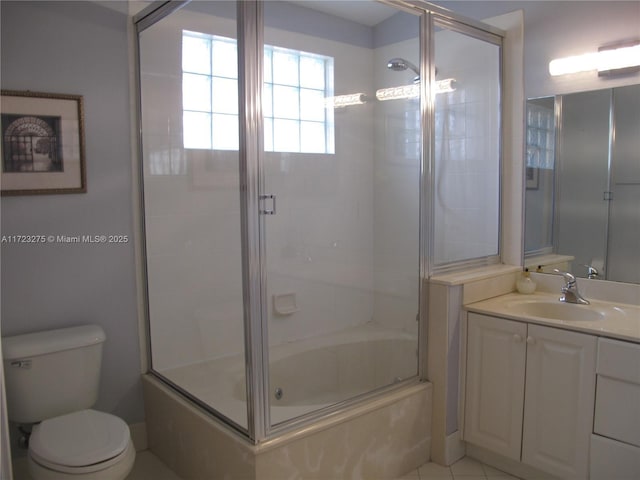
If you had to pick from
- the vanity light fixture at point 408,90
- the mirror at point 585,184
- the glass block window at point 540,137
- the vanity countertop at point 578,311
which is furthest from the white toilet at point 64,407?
the glass block window at point 540,137

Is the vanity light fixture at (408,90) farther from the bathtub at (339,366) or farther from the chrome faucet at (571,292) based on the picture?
the bathtub at (339,366)

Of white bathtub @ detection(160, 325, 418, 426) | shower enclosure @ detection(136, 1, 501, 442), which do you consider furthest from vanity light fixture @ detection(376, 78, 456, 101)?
white bathtub @ detection(160, 325, 418, 426)

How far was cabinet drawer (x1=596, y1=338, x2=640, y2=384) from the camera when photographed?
1995mm

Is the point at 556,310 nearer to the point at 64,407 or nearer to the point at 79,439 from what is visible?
the point at 79,439

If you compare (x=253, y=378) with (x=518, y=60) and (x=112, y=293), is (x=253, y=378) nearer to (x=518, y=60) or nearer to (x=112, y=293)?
(x=112, y=293)

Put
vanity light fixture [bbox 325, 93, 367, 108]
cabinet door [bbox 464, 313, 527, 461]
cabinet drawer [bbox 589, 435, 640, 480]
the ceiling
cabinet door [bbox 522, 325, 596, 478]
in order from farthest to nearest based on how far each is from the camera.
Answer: vanity light fixture [bbox 325, 93, 367, 108]
the ceiling
cabinet door [bbox 464, 313, 527, 461]
cabinet door [bbox 522, 325, 596, 478]
cabinet drawer [bbox 589, 435, 640, 480]

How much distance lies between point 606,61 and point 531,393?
1.65 meters

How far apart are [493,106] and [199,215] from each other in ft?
5.89

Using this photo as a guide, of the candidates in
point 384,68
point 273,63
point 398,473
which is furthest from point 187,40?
point 398,473

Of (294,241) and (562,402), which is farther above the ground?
(294,241)

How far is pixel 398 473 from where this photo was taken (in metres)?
2.46

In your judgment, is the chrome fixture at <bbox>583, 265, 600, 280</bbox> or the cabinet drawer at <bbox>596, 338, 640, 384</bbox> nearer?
the cabinet drawer at <bbox>596, 338, 640, 384</bbox>

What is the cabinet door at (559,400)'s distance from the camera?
2.14 metres

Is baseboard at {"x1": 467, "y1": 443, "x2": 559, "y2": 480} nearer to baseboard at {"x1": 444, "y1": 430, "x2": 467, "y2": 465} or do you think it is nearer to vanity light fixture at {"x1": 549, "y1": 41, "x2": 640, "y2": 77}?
baseboard at {"x1": 444, "y1": 430, "x2": 467, "y2": 465}
